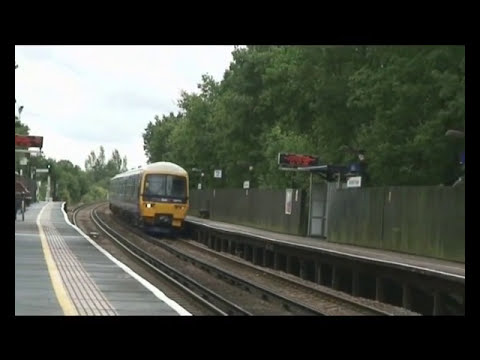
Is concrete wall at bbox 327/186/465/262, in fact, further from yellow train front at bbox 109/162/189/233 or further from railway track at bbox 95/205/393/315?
yellow train front at bbox 109/162/189/233

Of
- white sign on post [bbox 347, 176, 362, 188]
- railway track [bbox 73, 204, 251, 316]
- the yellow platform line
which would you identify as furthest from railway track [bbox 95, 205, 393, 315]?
the yellow platform line

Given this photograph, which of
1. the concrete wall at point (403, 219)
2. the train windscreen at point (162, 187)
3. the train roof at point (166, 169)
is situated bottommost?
the concrete wall at point (403, 219)

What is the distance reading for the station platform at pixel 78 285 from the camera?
11.5 m

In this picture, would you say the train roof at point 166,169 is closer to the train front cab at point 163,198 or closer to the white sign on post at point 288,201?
the train front cab at point 163,198

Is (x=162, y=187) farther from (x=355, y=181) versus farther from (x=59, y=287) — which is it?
(x=59, y=287)

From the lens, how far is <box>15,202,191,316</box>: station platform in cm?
1151

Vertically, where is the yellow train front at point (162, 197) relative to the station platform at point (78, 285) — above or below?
above

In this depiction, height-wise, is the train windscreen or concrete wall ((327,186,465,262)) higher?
the train windscreen

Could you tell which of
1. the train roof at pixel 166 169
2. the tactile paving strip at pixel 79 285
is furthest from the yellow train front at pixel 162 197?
the tactile paving strip at pixel 79 285

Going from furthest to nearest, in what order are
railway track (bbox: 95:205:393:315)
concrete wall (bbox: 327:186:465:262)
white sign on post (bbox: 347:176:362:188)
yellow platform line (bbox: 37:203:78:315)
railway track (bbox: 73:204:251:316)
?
white sign on post (bbox: 347:176:362:188), concrete wall (bbox: 327:186:465:262), railway track (bbox: 95:205:393:315), railway track (bbox: 73:204:251:316), yellow platform line (bbox: 37:203:78:315)

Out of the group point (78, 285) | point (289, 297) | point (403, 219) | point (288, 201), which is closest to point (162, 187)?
point (288, 201)

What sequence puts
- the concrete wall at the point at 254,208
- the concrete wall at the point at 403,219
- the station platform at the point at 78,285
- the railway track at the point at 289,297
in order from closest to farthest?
the station platform at the point at 78,285, the railway track at the point at 289,297, the concrete wall at the point at 403,219, the concrete wall at the point at 254,208

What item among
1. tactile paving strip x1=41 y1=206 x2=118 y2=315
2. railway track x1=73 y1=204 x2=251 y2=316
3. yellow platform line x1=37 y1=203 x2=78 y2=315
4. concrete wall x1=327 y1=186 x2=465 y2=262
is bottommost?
railway track x1=73 y1=204 x2=251 y2=316
